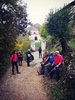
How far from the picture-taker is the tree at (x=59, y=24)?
24.9 m

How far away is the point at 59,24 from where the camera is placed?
987 inches

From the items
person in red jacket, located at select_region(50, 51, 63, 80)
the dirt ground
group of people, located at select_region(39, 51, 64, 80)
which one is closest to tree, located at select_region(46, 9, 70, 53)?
group of people, located at select_region(39, 51, 64, 80)

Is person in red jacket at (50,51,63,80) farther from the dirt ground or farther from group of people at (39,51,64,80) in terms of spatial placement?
the dirt ground

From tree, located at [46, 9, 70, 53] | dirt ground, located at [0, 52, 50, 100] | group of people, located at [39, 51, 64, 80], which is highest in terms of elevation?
tree, located at [46, 9, 70, 53]

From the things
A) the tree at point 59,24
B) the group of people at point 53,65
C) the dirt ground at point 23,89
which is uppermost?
the tree at point 59,24

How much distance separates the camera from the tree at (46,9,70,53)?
24.9m

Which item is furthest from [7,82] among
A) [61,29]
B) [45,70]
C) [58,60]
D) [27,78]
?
[61,29]

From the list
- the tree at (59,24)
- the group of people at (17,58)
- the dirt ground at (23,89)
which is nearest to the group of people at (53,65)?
the dirt ground at (23,89)

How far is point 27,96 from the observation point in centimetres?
1161

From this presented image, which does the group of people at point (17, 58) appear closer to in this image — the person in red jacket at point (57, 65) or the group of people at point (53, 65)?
the group of people at point (53, 65)

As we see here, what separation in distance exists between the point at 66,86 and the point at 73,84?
65 cm

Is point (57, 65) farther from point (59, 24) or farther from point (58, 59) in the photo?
point (59, 24)

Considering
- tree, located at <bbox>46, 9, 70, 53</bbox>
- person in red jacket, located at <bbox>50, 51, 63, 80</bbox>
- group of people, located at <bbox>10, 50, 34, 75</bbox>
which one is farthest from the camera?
tree, located at <bbox>46, 9, 70, 53</bbox>

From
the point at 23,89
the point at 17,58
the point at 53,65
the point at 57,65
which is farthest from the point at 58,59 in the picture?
the point at 17,58
